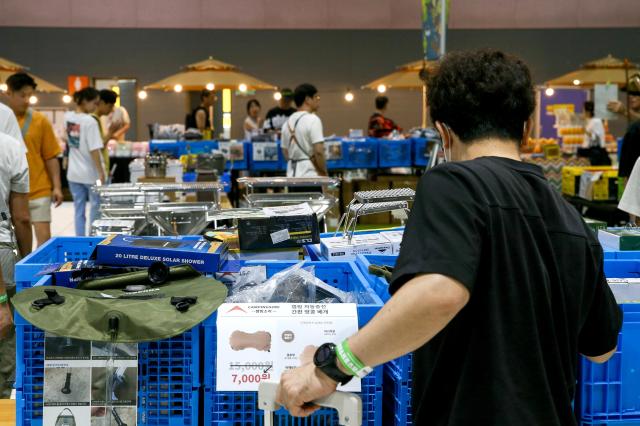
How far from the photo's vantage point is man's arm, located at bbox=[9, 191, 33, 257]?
4.10m

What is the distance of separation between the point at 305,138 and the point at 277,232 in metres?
4.76

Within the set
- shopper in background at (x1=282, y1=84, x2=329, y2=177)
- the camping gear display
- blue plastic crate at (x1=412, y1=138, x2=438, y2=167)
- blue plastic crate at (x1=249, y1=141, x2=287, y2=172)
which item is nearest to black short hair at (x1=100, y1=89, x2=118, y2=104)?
shopper in background at (x1=282, y1=84, x2=329, y2=177)

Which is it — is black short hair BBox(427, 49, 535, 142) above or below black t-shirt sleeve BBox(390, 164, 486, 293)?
above

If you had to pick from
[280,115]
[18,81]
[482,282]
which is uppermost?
[18,81]

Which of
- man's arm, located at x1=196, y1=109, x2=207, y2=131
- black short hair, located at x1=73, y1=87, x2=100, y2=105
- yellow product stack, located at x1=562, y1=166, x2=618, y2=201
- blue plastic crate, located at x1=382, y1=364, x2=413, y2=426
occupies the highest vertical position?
black short hair, located at x1=73, y1=87, x2=100, y2=105

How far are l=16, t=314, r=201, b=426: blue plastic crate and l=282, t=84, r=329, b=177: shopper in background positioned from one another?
5.82 metres

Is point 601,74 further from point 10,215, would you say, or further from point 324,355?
point 324,355

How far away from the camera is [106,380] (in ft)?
6.76

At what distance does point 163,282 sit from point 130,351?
0.91 ft

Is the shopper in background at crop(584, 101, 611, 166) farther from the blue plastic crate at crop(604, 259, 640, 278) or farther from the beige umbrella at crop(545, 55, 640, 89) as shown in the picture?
the blue plastic crate at crop(604, 259, 640, 278)

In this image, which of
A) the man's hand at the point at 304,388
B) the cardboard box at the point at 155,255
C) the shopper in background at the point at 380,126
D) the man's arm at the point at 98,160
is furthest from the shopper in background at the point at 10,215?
the shopper in background at the point at 380,126

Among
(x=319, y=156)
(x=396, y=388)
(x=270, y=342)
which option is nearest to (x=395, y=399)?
(x=396, y=388)

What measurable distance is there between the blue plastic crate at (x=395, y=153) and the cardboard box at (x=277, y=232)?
837 cm

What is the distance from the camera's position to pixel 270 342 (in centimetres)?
203
